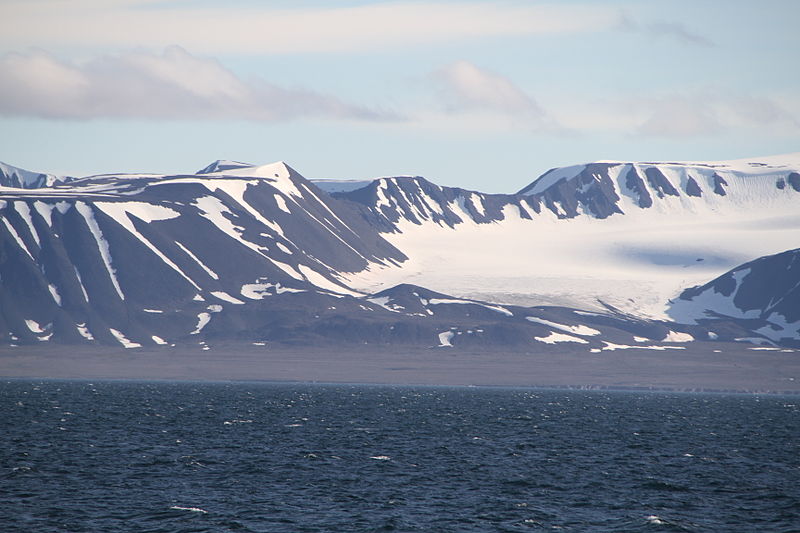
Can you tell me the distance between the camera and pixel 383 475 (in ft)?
265

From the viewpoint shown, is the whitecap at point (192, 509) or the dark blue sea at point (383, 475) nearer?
the dark blue sea at point (383, 475)

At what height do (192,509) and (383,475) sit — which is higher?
(383,475)

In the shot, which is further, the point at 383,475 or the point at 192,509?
the point at 383,475

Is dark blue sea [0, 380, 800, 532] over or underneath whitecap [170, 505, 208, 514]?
over

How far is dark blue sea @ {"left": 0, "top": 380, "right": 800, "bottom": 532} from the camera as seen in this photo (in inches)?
2495

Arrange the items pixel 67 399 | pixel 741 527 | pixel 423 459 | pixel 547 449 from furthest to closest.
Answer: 1. pixel 67 399
2. pixel 547 449
3. pixel 423 459
4. pixel 741 527

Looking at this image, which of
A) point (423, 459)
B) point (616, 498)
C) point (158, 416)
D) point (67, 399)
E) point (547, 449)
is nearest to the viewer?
point (616, 498)

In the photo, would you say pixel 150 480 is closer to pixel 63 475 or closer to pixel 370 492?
pixel 63 475

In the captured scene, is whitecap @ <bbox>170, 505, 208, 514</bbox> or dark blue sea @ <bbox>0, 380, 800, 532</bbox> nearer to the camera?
dark blue sea @ <bbox>0, 380, 800, 532</bbox>

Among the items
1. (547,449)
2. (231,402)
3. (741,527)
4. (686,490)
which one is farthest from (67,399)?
(741,527)

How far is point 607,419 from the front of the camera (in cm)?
15062

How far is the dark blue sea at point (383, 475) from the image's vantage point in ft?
208

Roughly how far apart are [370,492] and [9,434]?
139ft

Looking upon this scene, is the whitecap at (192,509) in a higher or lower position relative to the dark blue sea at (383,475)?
lower
